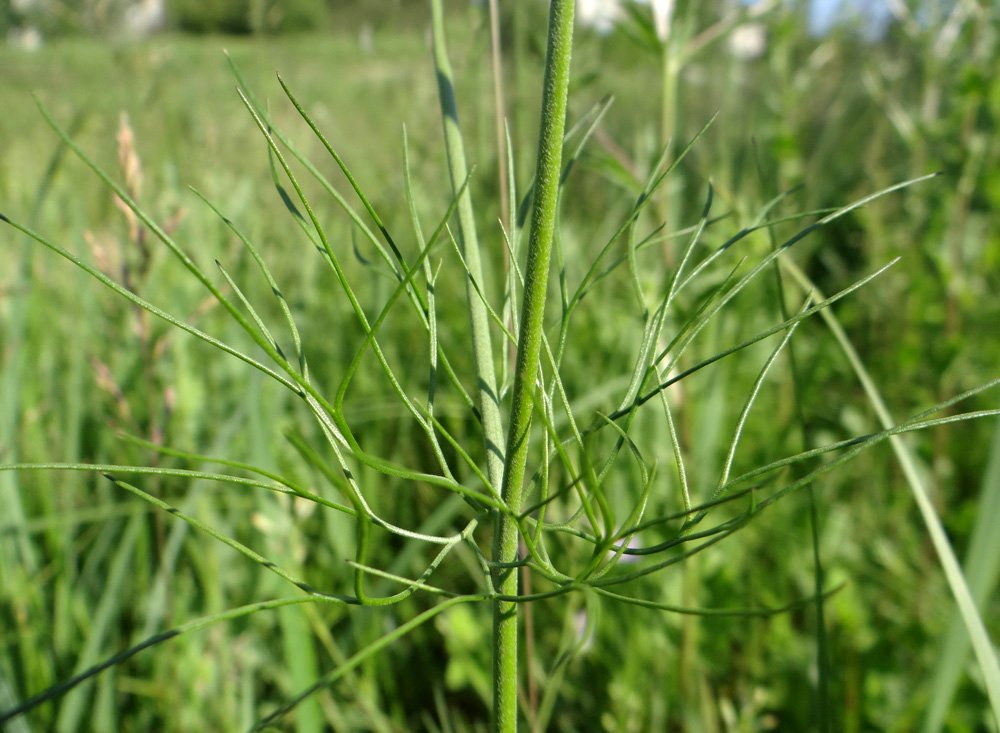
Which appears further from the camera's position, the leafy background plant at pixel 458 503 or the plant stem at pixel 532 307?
the leafy background plant at pixel 458 503

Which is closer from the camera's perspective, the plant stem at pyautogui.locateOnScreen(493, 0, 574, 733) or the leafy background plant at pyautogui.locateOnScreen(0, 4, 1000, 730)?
the plant stem at pyautogui.locateOnScreen(493, 0, 574, 733)

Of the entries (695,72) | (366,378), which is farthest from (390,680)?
(695,72)

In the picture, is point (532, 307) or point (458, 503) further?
point (458, 503)

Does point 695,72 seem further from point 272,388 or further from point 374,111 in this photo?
point 272,388

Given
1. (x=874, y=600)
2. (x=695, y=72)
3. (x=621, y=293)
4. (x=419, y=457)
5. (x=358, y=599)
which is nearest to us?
(x=358, y=599)
